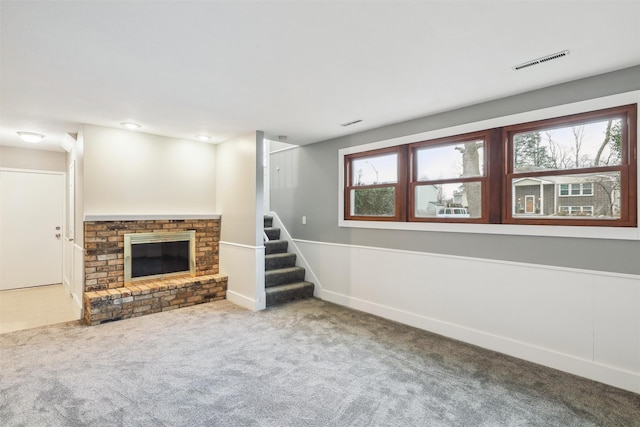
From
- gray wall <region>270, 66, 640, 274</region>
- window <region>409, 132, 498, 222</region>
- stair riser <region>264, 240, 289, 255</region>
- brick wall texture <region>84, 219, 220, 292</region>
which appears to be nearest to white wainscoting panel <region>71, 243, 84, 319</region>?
brick wall texture <region>84, 219, 220, 292</region>

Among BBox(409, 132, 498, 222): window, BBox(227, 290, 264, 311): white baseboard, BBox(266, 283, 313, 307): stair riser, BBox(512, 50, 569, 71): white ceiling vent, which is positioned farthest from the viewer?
BBox(266, 283, 313, 307): stair riser

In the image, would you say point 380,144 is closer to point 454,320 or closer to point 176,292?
point 454,320

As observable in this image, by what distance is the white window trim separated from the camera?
2488 millimetres

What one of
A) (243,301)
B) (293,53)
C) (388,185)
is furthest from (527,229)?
(243,301)

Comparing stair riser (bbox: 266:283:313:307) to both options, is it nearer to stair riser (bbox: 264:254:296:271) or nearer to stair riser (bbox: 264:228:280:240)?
stair riser (bbox: 264:254:296:271)

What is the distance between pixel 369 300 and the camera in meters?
4.29

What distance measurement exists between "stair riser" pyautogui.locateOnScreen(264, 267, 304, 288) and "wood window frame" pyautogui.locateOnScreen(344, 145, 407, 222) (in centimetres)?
127

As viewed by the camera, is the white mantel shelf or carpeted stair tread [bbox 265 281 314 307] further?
carpeted stair tread [bbox 265 281 314 307]

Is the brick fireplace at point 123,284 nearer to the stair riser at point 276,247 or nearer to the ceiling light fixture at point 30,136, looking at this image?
the stair riser at point 276,247

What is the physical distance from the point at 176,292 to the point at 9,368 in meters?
1.84

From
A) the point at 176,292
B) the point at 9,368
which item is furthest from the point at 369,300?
the point at 9,368

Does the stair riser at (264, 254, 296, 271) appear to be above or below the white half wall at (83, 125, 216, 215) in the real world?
below

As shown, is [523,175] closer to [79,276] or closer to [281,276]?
[281,276]

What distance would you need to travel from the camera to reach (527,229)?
295 centimetres
